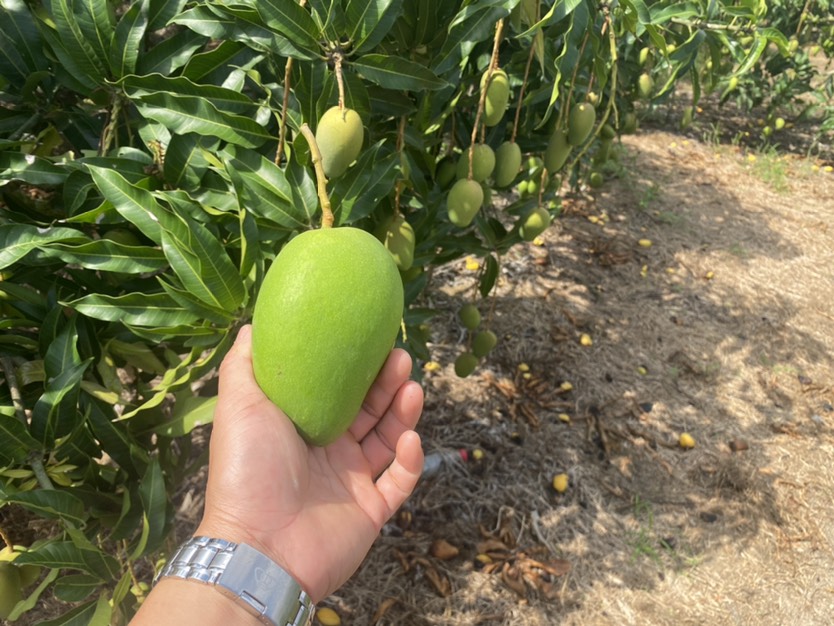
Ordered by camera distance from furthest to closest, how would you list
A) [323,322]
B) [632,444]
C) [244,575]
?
1. [632,444]
2. [244,575]
3. [323,322]

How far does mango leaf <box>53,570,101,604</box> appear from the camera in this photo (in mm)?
1246

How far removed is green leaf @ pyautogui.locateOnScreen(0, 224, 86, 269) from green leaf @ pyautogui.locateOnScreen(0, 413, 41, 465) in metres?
0.30

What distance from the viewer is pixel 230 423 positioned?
1.14 meters

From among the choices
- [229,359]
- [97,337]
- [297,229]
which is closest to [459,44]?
[297,229]

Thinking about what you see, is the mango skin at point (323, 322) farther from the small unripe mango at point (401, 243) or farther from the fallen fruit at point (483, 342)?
the fallen fruit at point (483, 342)

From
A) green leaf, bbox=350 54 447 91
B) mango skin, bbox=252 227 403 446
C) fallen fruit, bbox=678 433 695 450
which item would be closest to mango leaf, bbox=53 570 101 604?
mango skin, bbox=252 227 403 446

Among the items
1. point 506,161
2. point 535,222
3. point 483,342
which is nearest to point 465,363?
point 483,342

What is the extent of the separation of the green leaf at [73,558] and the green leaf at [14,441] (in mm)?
186

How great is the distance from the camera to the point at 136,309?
3.95 feet

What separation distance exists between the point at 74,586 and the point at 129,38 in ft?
3.92

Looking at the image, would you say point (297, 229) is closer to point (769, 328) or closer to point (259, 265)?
point (259, 265)

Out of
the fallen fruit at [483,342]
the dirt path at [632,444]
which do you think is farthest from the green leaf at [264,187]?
the dirt path at [632,444]

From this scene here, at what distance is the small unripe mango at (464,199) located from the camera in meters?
1.42

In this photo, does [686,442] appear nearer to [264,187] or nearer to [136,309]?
[264,187]
